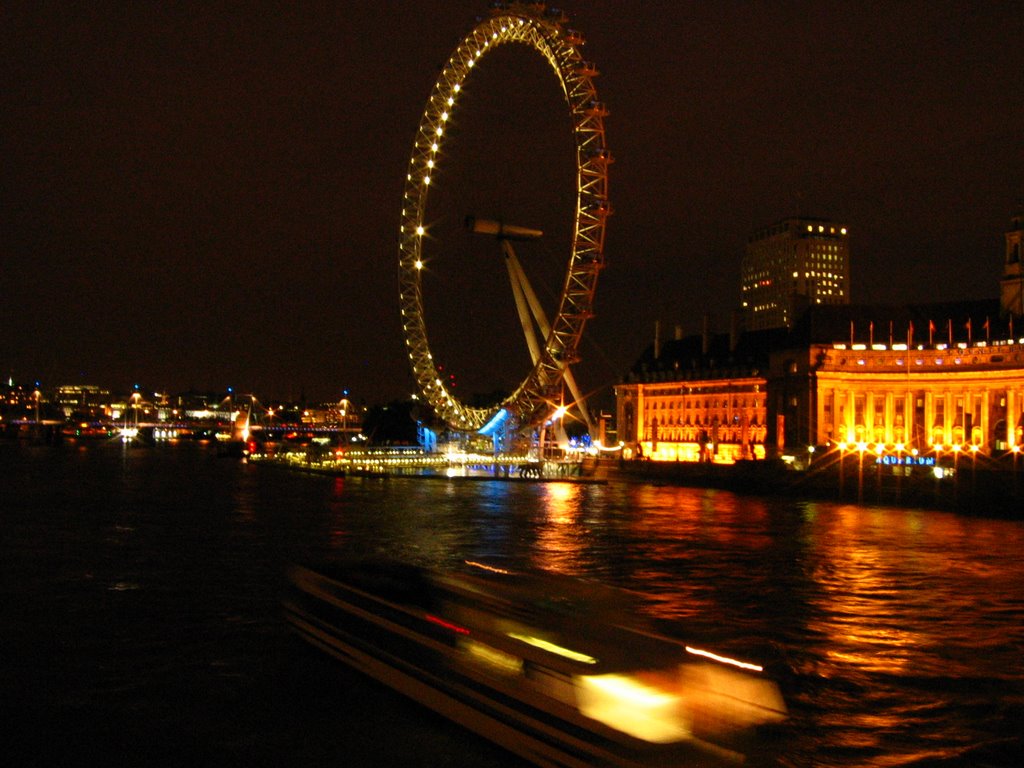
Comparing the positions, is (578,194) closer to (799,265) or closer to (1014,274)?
(1014,274)

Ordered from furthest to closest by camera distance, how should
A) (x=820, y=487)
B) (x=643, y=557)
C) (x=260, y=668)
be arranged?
(x=820, y=487), (x=643, y=557), (x=260, y=668)

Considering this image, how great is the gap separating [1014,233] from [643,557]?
71.7 metres

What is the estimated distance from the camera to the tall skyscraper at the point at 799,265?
15350 centimetres

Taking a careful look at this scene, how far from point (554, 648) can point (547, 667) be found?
160mm

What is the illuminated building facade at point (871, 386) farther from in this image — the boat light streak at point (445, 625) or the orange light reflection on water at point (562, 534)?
the boat light streak at point (445, 625)

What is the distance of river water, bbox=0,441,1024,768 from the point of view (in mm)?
11133

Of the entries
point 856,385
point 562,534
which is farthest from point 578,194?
point 856,385

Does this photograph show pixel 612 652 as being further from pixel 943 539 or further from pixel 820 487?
pixel 820 487

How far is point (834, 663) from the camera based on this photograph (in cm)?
1519

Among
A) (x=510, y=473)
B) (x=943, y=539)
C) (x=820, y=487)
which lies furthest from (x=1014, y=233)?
(x=943, y=539)

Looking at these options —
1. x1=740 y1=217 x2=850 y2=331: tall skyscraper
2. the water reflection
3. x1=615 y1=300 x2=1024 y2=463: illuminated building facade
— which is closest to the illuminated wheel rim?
the water reflection

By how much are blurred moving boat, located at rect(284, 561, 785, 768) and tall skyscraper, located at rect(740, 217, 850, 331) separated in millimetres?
143907

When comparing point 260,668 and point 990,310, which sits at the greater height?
point 990,310

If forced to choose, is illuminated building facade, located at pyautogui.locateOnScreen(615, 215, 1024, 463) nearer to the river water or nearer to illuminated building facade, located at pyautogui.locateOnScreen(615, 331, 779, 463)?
illuminated building facade, located at pyautogui.locateOnScreen(615, 331, 779, 463)
